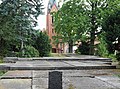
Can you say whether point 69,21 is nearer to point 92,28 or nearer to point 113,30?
point 92,28

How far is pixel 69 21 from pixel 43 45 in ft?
13.1

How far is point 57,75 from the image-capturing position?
880 cm

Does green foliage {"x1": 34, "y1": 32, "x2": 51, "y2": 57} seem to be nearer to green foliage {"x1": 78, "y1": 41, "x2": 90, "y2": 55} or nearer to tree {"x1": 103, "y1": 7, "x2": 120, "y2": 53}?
green foliage {"x1": 78, "y1": 41, "x2": 90, "y2": 55}

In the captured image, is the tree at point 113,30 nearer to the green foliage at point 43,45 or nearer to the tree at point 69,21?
the tree at point 69,21

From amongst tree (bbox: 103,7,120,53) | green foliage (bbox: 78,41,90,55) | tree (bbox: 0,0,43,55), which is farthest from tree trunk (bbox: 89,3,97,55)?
tree (bbox: 103,7,120,53)

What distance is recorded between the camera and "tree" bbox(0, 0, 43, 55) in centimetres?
2980

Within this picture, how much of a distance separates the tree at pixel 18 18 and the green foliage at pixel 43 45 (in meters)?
4.52

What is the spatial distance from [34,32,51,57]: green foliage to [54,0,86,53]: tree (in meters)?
2.14

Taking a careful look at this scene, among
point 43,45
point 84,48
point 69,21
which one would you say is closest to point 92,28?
point 84,48

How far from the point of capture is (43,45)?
37.7 metres

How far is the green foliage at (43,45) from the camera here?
3728 centimetres

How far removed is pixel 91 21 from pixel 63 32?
3.50m

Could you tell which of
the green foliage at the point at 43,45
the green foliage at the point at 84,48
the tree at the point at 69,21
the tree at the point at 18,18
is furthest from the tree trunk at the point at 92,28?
the tree at the point at 18,18

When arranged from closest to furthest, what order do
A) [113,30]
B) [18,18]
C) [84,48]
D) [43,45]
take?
[113,30] < [18,18] < [43,45] < [84,48]
